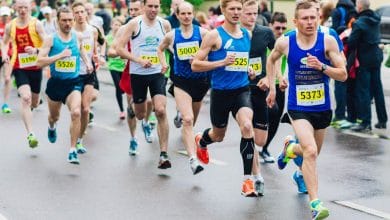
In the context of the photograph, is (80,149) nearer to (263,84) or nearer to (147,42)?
(147,42)

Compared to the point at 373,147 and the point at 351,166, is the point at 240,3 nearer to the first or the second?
the point at 351,166

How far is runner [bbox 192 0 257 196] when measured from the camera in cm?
863

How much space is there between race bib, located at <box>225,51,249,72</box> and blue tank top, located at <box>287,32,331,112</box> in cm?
75

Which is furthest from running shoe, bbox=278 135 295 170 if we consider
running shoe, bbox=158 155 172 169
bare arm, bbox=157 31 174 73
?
bare arm, bbox=157 31 174 73

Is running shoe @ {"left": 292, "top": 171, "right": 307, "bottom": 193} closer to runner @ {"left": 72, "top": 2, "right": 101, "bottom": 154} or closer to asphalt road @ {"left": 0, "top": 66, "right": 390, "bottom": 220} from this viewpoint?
asphalt road @ {"left": 0, "top": 66, "right": 390, "bottom": 220}

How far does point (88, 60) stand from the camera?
11.4 m

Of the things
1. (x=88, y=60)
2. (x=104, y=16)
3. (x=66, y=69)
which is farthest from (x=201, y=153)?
(x=104, y=16)

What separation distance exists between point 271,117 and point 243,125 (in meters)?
2.09

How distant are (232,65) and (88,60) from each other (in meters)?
3.14

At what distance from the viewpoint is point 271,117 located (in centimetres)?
1068

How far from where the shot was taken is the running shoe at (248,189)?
8602 mm

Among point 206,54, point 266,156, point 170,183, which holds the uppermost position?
point 206,54

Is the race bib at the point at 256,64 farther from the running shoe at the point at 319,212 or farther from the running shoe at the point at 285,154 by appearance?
the running shoe at the point at 319,212

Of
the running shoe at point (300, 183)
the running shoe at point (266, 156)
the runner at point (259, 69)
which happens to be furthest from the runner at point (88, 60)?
the running shoe at point (300, 183)
